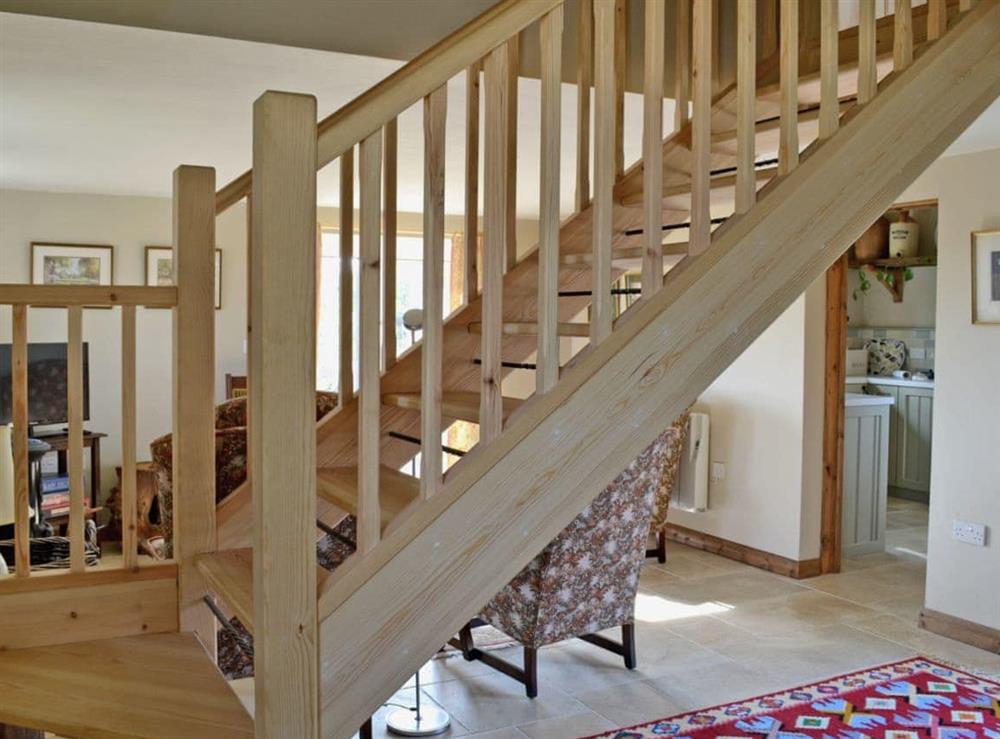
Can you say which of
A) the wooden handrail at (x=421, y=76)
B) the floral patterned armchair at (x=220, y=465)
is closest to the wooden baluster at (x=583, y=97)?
the wooden handrail at (x=421, y=76)

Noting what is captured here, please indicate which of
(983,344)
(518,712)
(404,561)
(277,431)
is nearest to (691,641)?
(518,712)

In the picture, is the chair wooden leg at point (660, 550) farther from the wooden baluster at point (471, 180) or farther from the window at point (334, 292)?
the wooden baluster at point (471, 180)

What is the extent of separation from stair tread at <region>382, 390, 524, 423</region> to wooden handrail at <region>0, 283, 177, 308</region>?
0.63m

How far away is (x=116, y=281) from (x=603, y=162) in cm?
564

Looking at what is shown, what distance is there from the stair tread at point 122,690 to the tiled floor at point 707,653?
1.64 metres

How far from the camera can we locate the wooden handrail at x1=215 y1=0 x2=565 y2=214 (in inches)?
68.1

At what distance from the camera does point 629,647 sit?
4.25 meters

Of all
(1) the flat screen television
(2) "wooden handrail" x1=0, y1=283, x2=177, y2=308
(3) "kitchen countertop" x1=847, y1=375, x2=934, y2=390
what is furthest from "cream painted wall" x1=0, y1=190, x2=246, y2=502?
(3) "kitchen countertop" x1=847, y1=375, x2=934, y2=390

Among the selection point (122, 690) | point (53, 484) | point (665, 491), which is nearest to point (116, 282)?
point (53, 484)

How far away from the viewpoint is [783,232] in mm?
2238

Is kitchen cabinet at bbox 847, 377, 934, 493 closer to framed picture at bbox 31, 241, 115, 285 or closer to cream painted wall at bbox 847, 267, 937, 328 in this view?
cream painted wall at bbox 847, 267, 937, 328

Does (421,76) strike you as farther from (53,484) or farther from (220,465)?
(53,484)

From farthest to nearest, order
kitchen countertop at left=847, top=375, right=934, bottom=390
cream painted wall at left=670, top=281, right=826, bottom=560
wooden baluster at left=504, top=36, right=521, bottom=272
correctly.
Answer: kitchen countertop at left=847, top=375, right=934, bottom=390
cream painted wall at left=670, top=281, right=826, bottom=560
wooden baluster at left=504, top=36, right=521, bottom=272

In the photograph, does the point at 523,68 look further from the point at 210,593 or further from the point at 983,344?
the point at 983,344
